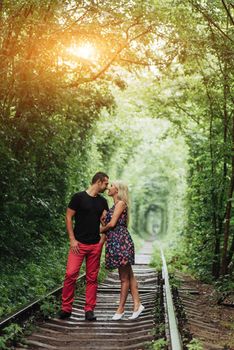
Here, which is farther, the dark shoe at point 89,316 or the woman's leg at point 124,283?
the woman's leg at point 124,283

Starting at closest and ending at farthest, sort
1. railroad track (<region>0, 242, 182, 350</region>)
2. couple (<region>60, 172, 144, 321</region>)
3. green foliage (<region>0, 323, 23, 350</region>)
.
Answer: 1. green foliage (<region>0, 323, 23, 350</region>)
2. railroad track (<region>0, 242, 182, 350</region>)
3. couple (<region>60, 172, 144, 321</region>)

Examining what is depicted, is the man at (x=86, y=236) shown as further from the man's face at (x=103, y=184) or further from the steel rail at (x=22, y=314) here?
the steel rail at (x=22, y=314)

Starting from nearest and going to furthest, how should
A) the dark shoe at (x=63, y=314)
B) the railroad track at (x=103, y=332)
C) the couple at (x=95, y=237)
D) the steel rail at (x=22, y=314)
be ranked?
the railroad track at (x=103, y=332)
the steel rail at (x=22, y=314)
the couple at (x=95, y=237)
the dark shoe at (x=63, y=314)

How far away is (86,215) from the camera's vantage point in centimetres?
764

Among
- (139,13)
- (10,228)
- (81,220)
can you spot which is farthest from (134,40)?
(81,220)

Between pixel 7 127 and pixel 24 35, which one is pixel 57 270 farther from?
pixel 24 35

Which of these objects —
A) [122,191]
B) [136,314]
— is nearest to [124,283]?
[136,314]

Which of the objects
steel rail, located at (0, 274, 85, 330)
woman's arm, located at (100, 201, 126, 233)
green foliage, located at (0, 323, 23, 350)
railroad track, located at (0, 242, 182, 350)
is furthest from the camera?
woman's arm, located at (100, 201, 126, 233)

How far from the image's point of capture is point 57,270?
1249cm

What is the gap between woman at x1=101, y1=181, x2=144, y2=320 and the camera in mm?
7512

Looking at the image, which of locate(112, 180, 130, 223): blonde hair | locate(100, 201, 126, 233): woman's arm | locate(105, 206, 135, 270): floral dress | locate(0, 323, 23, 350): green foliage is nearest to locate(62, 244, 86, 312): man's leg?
locate(105, 206, 135, 270): floral dress

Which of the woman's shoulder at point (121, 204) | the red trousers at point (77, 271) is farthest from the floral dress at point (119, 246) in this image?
the red trousers at point (77, 271)

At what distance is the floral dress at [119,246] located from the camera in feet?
24.9

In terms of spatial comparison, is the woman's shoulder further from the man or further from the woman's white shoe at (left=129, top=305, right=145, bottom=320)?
the woman's white shoe at (left=129, top=305, right=145, bottom=320)
